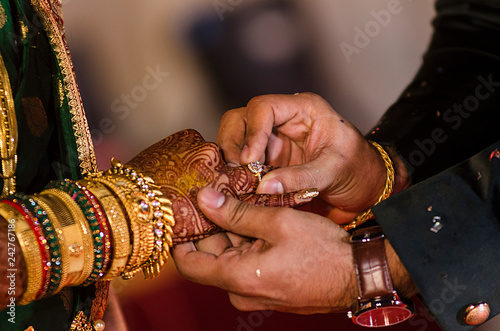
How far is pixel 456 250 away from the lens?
0.87 metres

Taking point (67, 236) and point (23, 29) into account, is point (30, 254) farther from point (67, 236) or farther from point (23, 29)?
point (23, 29)

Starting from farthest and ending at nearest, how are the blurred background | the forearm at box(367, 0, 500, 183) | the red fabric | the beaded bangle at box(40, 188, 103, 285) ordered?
the blurred background < the red fabric < the forearm at box(367, 0, 500, 183) < the beaded bangle at box(40, 188, 103, 285)

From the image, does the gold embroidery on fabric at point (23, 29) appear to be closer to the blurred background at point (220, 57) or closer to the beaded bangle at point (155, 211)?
the beaded bangle at point (155, 211)

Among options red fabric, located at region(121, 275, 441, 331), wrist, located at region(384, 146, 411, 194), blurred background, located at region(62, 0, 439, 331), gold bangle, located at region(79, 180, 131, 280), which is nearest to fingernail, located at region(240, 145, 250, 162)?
gold bangle, located at region(79, 180, 131, 280)

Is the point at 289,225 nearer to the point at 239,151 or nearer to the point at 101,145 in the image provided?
the point at 239,151

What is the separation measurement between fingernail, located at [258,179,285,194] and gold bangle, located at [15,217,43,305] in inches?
18.6

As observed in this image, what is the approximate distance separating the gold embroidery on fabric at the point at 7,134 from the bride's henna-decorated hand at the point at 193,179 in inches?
9.3

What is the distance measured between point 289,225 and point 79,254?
0.38 metres

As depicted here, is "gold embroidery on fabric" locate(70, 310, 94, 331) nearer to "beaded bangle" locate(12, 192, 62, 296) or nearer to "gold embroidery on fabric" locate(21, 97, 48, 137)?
"beaded bangle" locate(12, 192, 62, 296)

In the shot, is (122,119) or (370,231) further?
(122,119)

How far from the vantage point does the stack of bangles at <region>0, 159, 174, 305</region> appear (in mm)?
740

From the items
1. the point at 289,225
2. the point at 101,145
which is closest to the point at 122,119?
the point at 101,145

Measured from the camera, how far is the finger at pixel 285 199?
100 centimetres

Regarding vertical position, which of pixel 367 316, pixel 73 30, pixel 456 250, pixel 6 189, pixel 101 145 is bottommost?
pixel 367 316
